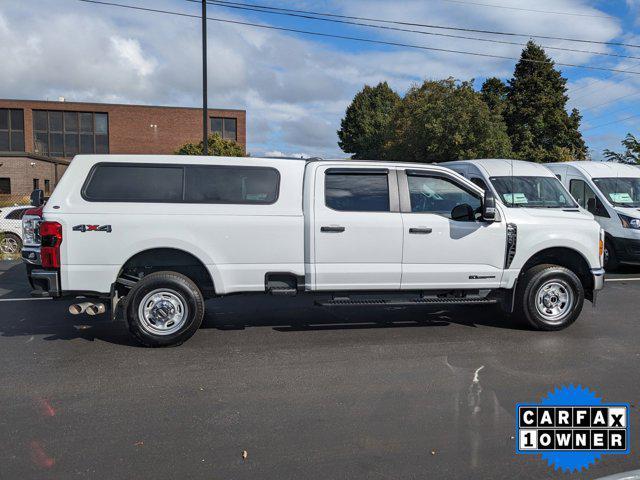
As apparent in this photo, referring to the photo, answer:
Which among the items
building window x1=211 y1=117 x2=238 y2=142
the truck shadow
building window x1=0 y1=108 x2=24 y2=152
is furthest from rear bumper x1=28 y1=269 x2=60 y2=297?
building window x1=0 y1=108 x2=24 y2=152

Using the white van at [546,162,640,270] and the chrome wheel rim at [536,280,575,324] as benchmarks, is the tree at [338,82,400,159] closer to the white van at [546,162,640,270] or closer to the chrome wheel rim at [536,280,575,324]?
the white van at [546,162,640,270]

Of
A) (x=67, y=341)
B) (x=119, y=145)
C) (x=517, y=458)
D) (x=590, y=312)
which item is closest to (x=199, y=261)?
(x=67, y=341)

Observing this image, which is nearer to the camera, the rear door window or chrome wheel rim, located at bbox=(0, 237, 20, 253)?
the rear door window

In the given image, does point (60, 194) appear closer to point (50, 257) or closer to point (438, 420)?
point (50, 257)

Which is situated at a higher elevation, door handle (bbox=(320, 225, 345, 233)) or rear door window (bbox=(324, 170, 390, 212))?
rear door window (bbox=(324, 170, 390, 212))

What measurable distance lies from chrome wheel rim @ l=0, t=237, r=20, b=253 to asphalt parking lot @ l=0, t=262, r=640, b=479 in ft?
27.6

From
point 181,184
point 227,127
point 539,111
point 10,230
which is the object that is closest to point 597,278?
point 181,184

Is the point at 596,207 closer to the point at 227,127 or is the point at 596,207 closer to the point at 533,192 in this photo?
the point at 533,192

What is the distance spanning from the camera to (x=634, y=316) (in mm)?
7824

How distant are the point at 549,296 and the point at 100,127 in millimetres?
48438

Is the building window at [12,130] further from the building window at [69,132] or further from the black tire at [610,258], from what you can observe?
the black tire at [610,258]

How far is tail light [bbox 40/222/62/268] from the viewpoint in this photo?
5.83 m

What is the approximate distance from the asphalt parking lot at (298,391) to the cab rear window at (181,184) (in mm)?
1615

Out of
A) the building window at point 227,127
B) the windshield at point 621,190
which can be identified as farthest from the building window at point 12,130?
the windshield at point 621,190
